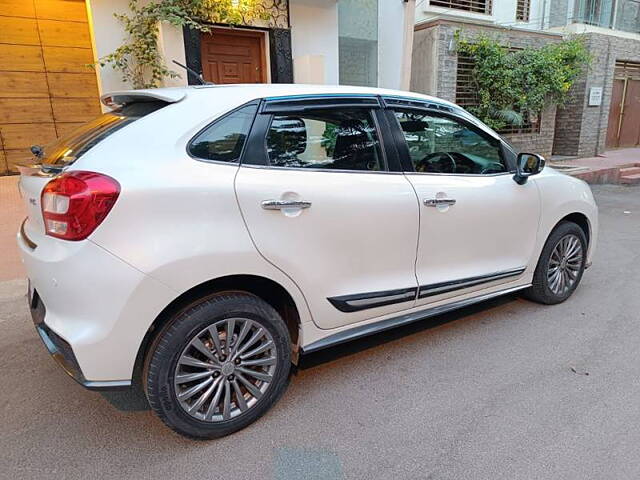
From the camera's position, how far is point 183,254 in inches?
81.4

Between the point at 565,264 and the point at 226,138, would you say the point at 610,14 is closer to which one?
the point at 565,264

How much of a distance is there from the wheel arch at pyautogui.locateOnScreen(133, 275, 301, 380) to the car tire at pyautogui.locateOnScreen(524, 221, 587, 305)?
2217 millimetres

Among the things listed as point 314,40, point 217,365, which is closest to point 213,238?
point 217,365

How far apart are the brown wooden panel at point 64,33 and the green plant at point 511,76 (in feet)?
24.3

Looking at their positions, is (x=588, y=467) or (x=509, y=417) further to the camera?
(x=509, y=417)

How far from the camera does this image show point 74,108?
693cm

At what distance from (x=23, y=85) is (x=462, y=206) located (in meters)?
6.52

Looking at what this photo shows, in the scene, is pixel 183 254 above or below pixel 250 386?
above

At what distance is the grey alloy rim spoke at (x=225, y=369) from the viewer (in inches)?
87.0

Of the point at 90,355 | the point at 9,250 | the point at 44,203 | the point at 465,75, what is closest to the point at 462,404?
the point at 90,355

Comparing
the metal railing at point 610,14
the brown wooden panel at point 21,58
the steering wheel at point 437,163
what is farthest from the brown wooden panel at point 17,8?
the metal railing at point 610,14

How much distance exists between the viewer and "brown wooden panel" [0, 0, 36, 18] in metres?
6.20

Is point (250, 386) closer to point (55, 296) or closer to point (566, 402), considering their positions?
point (55, 296)

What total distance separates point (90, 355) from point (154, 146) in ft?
3.21
